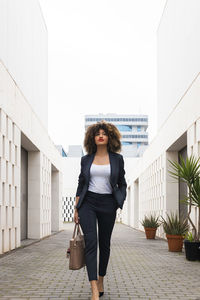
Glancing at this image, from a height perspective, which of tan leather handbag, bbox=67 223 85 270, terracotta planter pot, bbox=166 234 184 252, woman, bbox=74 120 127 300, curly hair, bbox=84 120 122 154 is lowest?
terracotta planter pot, bbox=166 234 184 252

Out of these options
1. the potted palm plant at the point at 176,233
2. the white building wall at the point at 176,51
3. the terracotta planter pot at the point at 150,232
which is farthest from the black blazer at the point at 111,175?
the terracotta planter pot at the point at 150,232

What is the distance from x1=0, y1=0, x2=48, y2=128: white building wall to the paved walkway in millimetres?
4626

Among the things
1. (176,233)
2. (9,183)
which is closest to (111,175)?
(176,233)

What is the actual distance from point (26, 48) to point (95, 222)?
9.81 m

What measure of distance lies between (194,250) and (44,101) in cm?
1159

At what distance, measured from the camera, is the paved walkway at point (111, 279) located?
14.4ft

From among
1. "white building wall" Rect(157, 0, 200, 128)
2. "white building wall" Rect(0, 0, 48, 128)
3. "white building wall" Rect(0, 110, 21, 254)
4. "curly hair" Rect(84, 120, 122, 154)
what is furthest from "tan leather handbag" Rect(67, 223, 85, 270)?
"white building wall" Rect(157, 0, 200, 128)

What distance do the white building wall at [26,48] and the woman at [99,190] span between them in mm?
5848

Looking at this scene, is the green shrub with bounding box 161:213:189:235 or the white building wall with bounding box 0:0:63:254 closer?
the white building wall with bounding box 0:0:63:254

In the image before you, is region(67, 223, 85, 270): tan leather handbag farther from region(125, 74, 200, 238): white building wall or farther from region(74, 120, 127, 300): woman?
region(125, 74, 200, 238): white building wall

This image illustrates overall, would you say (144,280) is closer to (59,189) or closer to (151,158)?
(151,158)

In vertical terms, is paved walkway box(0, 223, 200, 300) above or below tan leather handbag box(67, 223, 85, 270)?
below

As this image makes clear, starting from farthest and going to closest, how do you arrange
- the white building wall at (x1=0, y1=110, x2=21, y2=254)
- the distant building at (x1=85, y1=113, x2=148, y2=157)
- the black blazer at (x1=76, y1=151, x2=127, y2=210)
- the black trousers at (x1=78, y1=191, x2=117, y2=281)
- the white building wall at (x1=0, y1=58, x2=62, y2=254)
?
the distant building at (x1=85, y1=113, x2=148, y2=157), the white building wall at (x1=0, y1=58, x2=62, y2=254), the white building wall at (x1=0, y1=110, x2=21, y2=254), the black blazer at (x1=76, y1=151, x2=127, y2=210), the black trousers at (x1=78, y1=191, x2=117, y2=281)

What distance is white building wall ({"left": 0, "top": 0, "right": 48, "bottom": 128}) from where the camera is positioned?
33.2 feet
